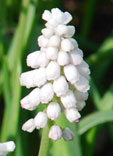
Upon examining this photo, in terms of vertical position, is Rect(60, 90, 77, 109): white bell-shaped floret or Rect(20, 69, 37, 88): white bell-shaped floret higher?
Rect(20, 69, 37, 88): white bell-shaped floret

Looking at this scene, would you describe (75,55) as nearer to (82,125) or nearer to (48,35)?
(48,35)

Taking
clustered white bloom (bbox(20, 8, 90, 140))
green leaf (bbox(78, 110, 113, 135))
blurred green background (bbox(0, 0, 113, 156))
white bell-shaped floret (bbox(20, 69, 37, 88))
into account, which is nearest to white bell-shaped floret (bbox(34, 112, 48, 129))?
clustered white bloom (bbox(20, 8, 90, 140))

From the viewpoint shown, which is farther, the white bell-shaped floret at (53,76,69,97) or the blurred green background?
the blurred green background

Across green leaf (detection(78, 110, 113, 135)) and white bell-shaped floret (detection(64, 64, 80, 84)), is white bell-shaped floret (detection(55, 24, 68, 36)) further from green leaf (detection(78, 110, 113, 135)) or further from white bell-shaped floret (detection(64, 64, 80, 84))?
green leaf (detection(78, 110, 113, 135))

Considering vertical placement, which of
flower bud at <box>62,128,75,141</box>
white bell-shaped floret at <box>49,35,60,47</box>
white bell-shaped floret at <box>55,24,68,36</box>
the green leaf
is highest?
white bell-shaped floret at <box>55,24,68,36</box>

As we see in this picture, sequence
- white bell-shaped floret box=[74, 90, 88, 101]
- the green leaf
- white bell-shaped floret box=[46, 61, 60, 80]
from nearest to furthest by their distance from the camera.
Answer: white bell-shaped floret box=[46, 61, 60, 80] → white bell-shaped floret box=[74, 90, 88, 101] → the green leaf

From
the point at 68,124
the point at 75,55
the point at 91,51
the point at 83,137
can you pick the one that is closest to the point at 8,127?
the point at 68,124

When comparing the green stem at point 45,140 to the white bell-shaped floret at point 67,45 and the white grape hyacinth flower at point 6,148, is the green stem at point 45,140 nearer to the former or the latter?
the white grape hyacinth flower at point 6,148
